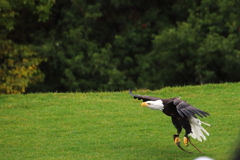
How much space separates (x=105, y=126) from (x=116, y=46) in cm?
1192

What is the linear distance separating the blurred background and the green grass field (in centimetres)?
680

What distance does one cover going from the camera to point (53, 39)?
832 inches

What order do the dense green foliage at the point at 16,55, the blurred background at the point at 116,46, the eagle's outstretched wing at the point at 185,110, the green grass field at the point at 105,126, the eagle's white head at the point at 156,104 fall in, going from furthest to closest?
the blurred background at the point at 116,46
the dense green foliage at the point at 16,55
the green grass field at the point at 105,126
the eagle's white head at the point at 156,104
the eagle's outstretched wing at the point at 185,110

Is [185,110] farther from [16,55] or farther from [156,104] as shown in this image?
[16,55]

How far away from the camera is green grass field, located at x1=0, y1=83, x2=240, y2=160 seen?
8.86 m

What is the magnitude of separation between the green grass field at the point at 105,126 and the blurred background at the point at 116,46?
680 cm

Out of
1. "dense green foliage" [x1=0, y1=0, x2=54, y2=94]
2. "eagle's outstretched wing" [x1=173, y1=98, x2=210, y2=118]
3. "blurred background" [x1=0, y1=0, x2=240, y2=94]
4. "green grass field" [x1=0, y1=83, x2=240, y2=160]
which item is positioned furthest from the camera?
"blurred background" [x1=0, y1=0, x2=240, y2=94]

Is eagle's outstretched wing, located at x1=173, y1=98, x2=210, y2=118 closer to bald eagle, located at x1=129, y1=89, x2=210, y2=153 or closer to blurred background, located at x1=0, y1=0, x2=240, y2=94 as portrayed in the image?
bald eagle, located at x1=129, y1=89, x2=210, y2=153

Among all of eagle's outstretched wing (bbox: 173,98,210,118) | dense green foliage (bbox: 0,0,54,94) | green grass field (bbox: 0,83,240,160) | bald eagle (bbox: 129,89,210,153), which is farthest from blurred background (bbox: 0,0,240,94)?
eagle's outstretched wing (bbox: 173,98,210,118)

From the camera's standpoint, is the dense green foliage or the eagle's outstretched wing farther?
the dense green foliage

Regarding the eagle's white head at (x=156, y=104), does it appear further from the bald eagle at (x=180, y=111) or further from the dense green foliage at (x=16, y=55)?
the dense green foliage at (x=16, y=55)

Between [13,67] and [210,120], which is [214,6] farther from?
[210,120]

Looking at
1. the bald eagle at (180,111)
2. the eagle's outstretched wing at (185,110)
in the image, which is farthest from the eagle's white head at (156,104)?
the eagle's outstretched wing at (185,110)

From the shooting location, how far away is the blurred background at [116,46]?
1964cm
